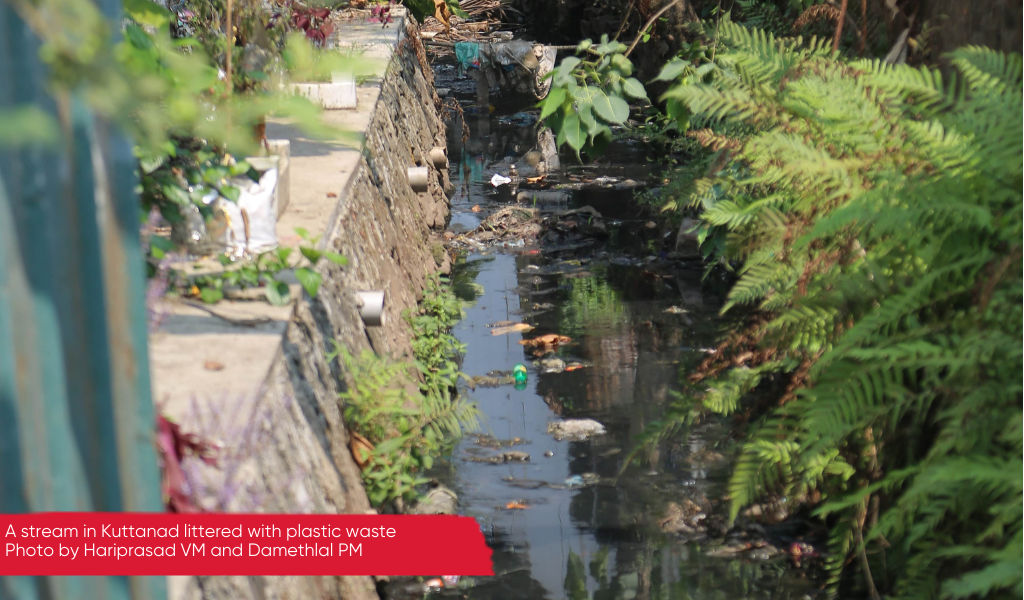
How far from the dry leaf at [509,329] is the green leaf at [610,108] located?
2.25 metres

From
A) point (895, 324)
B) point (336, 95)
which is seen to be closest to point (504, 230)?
point (336, 95)

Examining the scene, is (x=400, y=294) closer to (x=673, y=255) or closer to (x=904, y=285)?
(x=673, y=255)

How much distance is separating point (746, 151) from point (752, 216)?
0.32 meters

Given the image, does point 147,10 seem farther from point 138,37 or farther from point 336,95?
point 336,95

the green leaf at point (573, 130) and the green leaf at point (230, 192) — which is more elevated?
the green leaf at point (573, 130)

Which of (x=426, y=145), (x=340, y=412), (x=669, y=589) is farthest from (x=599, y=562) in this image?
(x=426, y=145)

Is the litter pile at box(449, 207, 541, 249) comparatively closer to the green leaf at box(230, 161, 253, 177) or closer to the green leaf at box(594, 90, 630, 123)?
the green leaf at box(594, 90, 630, 123)

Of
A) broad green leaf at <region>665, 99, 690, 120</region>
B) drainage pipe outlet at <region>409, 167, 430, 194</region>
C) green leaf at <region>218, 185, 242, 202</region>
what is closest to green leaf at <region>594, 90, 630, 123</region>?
broad green leaf at <region>665, 99, 690, 120</region>

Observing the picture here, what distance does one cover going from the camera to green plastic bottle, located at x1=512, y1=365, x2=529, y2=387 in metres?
5.62

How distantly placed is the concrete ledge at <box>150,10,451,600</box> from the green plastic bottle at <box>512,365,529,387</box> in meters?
0.72

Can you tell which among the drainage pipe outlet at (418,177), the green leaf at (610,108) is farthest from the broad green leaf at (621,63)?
the drainage pipe outlet at (418,177)

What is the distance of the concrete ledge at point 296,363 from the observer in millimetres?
2438

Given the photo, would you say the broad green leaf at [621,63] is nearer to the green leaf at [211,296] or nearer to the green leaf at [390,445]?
the green leaf at [390,445]

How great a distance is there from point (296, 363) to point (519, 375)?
2594mm
